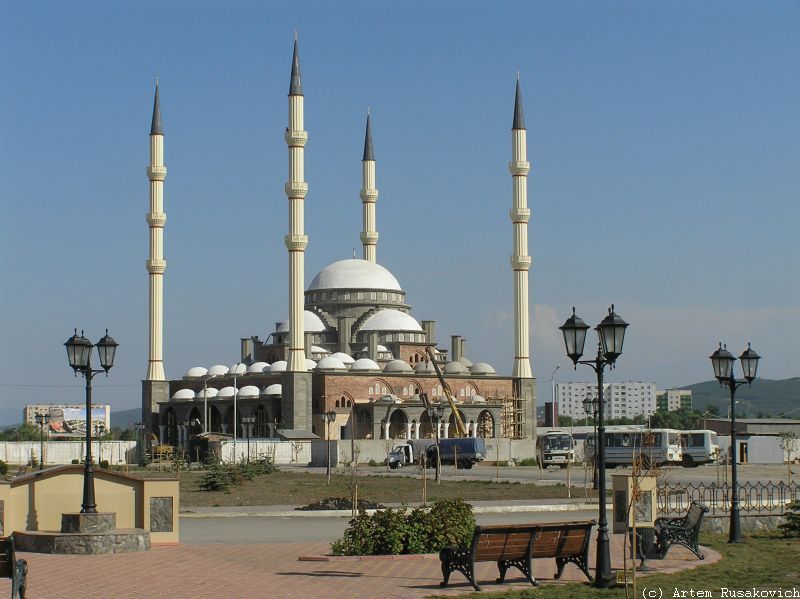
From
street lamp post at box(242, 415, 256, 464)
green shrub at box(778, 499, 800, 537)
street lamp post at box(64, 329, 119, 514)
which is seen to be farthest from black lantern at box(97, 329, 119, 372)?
street lamp post at box(242, 415, 256, 464)

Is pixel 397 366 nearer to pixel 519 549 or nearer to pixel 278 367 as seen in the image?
pixel 278 367

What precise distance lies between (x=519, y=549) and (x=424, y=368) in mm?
63330

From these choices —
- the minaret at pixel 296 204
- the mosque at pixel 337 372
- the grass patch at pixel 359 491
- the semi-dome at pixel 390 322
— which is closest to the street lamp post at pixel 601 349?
the grass patch at pixel 359 491

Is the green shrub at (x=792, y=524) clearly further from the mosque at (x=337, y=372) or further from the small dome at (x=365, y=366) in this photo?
the small dome at (x=365, y=366)

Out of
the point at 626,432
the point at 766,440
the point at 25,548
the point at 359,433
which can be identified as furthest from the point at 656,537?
the point at 359,433

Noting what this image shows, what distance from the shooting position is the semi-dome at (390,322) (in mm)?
83000

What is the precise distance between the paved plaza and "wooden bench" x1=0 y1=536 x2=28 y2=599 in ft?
3.32

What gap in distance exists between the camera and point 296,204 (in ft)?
224

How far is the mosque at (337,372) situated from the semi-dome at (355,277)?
442 mm

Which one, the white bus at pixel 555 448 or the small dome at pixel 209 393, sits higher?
the small dome at pixel 209 393

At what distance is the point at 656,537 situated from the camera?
52.1 feet

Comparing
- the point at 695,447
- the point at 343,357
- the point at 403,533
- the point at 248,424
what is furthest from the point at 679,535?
the point at 343,357

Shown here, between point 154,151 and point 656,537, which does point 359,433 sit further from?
point 656,537

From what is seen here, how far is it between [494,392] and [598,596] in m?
64.2
